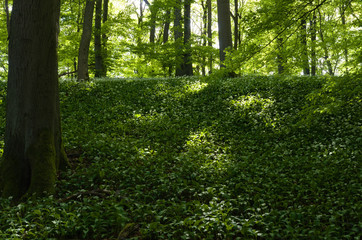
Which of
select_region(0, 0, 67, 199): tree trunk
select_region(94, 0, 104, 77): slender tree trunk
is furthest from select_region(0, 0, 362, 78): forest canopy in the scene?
select_region(0, 0, 67, 199): tree trunk

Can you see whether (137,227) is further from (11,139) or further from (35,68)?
(35,68)

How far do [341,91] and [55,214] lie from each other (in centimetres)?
639

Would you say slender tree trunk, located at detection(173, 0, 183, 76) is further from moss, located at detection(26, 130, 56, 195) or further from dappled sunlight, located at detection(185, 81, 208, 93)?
moss, located at detection(26, 130, 56, 195)

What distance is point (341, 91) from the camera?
685 cm

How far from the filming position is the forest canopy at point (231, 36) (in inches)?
278

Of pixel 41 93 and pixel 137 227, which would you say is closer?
pixel 137 227

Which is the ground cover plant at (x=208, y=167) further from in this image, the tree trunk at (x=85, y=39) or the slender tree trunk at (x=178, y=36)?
the slender tree trunk at (x=178, y=36)

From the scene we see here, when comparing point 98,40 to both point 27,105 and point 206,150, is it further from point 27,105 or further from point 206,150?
point 27,105

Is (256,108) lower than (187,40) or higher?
lower

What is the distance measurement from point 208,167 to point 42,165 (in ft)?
12.1

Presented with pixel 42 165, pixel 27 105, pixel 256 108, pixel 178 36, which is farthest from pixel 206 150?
pixel 178 36

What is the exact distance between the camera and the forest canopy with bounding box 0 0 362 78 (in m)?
7.05

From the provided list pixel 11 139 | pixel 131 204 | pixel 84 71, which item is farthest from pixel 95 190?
pixel 84 71

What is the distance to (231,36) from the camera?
16.0m
